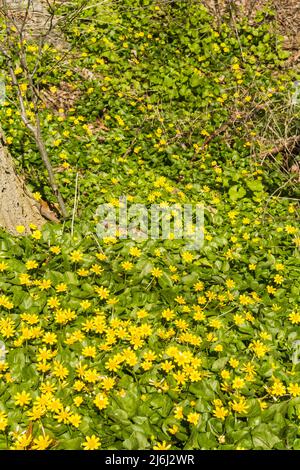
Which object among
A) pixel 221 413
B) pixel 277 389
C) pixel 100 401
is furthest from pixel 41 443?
pixel 277 389

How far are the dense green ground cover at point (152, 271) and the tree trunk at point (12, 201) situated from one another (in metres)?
0.14

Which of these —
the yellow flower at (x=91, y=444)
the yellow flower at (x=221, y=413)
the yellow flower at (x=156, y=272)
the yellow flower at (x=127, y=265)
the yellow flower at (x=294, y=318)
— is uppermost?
the yellow flower at (x=127, y=265)

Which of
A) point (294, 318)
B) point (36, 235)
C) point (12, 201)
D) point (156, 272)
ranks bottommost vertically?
point (294, 318)

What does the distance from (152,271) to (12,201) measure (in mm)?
1256

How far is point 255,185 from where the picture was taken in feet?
15.8

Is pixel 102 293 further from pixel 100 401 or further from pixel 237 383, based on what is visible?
pixel 237 383

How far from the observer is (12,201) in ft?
11.6

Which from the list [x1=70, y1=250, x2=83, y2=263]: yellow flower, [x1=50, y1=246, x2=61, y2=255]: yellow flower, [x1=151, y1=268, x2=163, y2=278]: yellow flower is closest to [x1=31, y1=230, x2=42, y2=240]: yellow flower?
[x1=50, y1=246, x2=61, y2=255]: yellow flower

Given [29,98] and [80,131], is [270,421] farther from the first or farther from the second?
[29,98]

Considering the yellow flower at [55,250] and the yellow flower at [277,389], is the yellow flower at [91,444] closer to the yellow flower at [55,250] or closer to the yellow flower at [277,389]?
the yellow flower at [277,389]

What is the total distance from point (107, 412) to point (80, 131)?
10.9ft

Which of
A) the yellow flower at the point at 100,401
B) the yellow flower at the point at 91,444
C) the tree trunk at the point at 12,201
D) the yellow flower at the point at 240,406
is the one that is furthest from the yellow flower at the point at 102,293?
the yellow flower at the point at 240,406

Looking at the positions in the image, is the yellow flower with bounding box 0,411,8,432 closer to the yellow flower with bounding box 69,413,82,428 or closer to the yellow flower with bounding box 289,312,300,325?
the yellow flower with bounding box 69,413,82,428

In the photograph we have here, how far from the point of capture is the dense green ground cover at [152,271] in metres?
2.55
